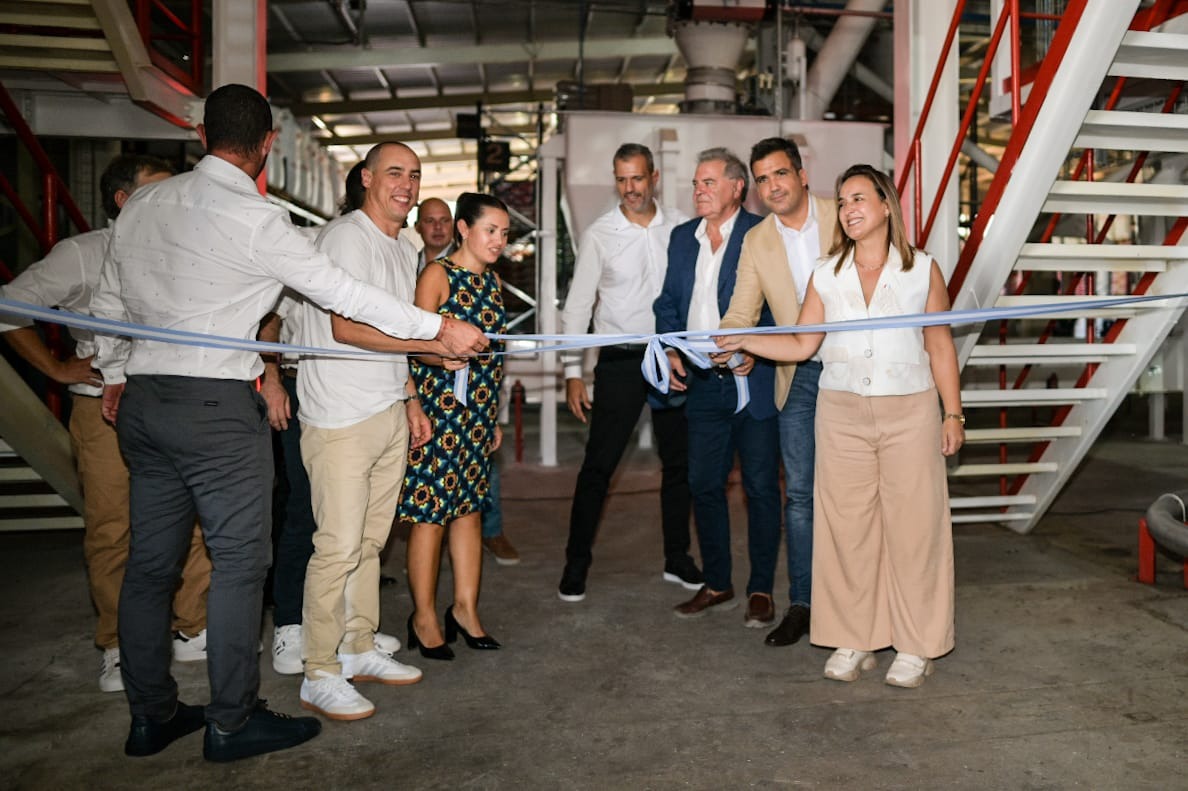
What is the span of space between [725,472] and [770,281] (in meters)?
0.89

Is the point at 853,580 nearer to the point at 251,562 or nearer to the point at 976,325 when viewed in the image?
the point at 976,325

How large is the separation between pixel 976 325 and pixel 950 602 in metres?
1.57

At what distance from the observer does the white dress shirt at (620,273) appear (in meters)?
4.43

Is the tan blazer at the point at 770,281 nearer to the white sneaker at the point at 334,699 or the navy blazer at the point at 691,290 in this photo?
the navy blazer at the point at 691,290

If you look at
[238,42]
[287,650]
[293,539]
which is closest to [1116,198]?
[293,539]

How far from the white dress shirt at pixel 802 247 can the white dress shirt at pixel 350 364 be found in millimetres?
1520

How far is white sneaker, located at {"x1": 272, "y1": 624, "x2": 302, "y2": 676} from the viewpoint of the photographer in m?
3.54

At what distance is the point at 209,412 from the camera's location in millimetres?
2697

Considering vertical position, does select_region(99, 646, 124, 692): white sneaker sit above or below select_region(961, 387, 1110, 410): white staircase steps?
below

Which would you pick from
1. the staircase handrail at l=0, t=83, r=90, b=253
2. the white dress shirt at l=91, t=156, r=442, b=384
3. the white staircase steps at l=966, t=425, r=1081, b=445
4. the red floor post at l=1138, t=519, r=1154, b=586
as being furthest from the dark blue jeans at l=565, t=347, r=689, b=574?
the staircase handrail at l=0, t=83, r=90, b=253

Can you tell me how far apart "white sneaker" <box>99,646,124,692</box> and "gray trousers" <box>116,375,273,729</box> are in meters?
0.62

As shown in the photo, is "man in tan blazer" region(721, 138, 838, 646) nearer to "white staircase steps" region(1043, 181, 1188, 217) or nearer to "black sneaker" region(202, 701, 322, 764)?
"white staircase steps" region(1043, 181, 1188, 217)

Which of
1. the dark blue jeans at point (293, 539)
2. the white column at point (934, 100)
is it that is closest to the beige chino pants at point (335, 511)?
the dark blue jeans at point (293, 539)

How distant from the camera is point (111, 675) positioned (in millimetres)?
3395
